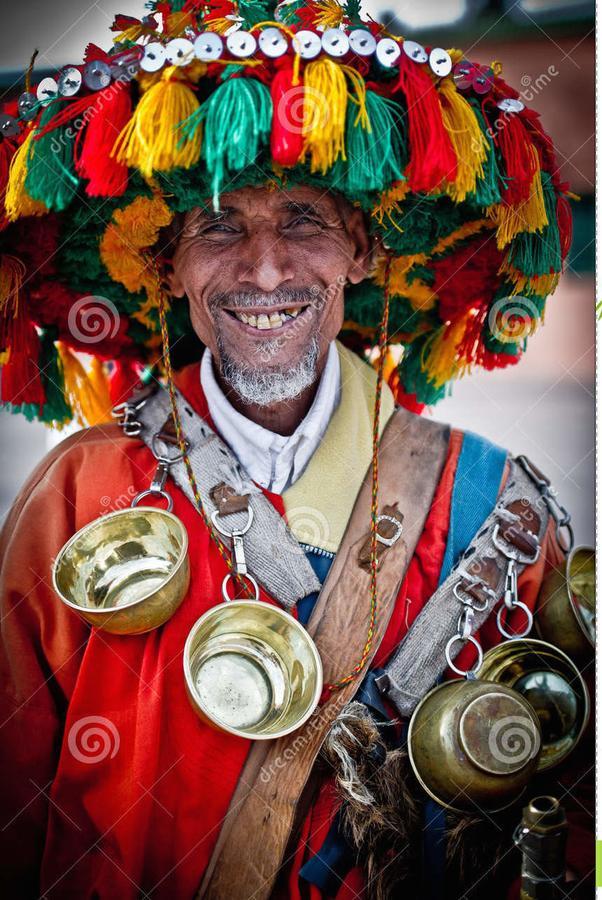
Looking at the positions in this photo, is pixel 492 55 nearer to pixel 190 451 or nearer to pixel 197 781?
pixel 190 451

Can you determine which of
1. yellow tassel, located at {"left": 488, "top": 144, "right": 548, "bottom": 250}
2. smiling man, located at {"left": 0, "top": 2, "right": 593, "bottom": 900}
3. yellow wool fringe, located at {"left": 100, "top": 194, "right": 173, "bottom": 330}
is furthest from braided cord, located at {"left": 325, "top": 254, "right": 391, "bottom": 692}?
yellow wool fringe, located at {"left": 100, "top": 194, "right": 173, "bottom": 330}

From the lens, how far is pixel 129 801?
1930 millimetres

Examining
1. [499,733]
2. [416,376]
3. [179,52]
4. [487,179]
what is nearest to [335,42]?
[179,52]

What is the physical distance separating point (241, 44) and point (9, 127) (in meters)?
0.54

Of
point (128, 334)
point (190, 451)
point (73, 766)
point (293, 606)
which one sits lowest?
point (73, 766)

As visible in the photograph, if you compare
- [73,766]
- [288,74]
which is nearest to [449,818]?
[73,766]

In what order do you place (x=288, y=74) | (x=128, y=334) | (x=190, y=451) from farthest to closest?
(x=128, y=334) → (x=190, y=451) → (x=288, y=74)

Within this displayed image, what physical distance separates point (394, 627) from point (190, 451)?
627 millimetres

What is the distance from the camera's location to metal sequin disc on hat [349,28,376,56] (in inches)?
70.4

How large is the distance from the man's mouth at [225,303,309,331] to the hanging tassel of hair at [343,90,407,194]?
17.2 inches

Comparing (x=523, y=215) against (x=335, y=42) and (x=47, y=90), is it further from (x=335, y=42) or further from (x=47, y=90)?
(x=47, y=90)

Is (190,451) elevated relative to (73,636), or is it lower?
elevated

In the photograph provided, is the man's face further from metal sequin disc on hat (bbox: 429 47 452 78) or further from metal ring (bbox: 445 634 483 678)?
metal ring (bbox: 445 634 483 678)

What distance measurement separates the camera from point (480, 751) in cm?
187
